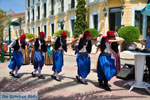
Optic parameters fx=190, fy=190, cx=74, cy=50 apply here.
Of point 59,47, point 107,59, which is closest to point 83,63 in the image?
point 107,59

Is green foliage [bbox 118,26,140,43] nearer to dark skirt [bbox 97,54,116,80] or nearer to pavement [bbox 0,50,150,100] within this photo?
pavement [bbox 0,50,150,100]

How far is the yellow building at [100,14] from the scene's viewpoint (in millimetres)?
16422

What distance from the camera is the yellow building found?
1642 centimetres

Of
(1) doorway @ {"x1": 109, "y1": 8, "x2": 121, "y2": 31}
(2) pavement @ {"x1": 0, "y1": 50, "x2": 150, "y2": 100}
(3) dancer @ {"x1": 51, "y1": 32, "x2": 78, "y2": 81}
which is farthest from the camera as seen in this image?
(1) doorway @ {"x1": 109, "y1": 8, "x2": 121, "y2": 31}

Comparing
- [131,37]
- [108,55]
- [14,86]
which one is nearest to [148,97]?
[108,55]

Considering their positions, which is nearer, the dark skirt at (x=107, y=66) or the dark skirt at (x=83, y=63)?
the dark skirt at (x=107, y=66)

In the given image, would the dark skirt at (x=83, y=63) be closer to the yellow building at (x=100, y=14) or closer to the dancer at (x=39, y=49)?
the dancer at (x=39, y=49)

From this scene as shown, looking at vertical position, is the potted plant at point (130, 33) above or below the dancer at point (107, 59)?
above

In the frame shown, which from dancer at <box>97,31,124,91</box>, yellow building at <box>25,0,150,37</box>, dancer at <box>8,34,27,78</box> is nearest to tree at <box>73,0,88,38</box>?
yellow building at <box>25,0,150,37</box>

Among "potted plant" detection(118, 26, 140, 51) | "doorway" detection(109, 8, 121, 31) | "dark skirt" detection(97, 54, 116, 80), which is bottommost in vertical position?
"dark skirt" detection(97, 54, 116, 80)

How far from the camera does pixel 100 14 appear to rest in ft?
60.1

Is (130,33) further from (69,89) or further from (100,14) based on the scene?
(69,89)

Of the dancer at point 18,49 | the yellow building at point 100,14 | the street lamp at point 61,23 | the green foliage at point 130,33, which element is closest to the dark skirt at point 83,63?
the dancer at point 18,49

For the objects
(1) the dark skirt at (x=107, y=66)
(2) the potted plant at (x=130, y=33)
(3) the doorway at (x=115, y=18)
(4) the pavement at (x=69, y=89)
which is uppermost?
(3) the doorway at (x=115, y=18)
